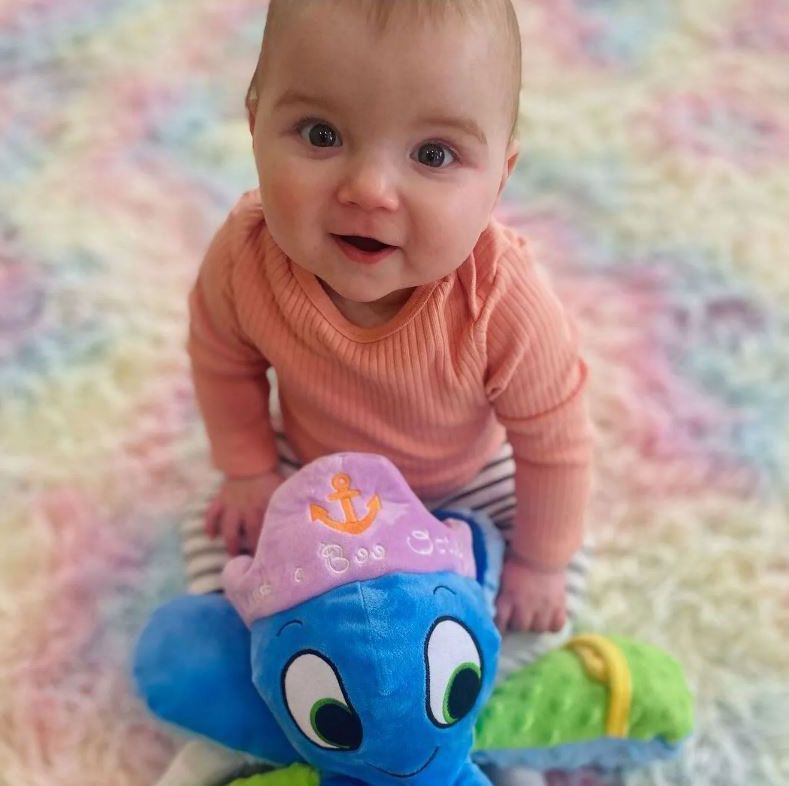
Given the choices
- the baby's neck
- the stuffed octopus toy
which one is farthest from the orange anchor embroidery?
the baby's neck

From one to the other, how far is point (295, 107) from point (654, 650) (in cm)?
49

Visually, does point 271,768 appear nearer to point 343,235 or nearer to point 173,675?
point 173,675

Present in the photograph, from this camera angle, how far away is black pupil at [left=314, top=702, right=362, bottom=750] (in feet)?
2.12

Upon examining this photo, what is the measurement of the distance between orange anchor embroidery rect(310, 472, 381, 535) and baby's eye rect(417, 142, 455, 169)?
224 millimetres

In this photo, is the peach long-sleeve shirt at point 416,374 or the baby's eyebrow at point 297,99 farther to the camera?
the peach long-sleeve shirt at point 416,374

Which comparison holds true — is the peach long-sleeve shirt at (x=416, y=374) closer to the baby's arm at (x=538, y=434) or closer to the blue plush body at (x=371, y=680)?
the baby's arm at (x=538, y=434)

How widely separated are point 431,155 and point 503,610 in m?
0.39

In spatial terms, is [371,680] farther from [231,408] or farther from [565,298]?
[565,298]

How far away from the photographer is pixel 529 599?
816mm

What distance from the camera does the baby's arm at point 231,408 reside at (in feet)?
2.49

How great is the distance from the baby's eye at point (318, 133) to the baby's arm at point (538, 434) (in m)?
0.15

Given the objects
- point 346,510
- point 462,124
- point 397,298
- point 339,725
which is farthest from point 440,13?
point 339,725

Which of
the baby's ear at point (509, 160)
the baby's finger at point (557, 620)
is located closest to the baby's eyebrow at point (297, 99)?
the baby's ear at point (509, 160)

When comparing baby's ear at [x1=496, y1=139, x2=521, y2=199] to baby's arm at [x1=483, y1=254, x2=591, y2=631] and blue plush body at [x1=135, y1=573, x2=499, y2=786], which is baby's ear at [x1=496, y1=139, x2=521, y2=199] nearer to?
baby's arm at [x1=483, y1=254, x2=591, y2=631]
